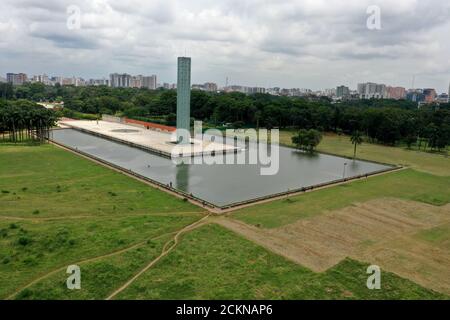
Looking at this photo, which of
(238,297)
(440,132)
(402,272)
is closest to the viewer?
(238,297)

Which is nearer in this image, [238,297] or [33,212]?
[238,297]

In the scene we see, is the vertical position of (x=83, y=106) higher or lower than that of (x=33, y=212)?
higher

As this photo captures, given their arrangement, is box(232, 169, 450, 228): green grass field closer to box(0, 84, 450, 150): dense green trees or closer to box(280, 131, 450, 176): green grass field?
box(280, 131, 450, 176): green grass field

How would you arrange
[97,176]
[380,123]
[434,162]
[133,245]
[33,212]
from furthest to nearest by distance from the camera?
[380,123] < [434,162] < [97,176] < [33,212] < [133,245]

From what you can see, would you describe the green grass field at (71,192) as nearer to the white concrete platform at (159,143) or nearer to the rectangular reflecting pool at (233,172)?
the rectangular reflecting pool at (233,172)

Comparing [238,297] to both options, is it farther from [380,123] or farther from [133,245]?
[380,123]

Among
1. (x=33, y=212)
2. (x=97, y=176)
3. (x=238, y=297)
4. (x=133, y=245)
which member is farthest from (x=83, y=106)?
(x=238, y=297)
